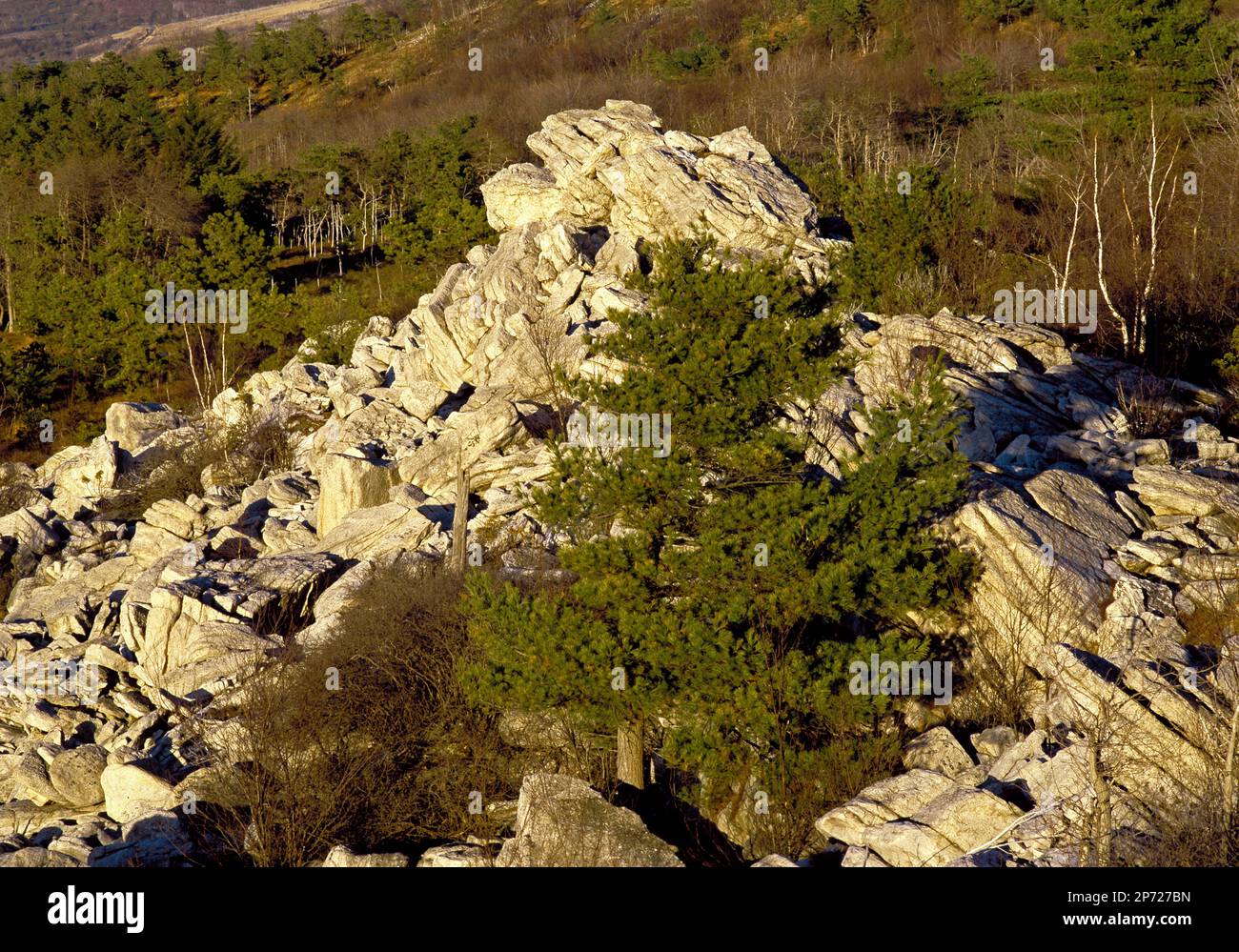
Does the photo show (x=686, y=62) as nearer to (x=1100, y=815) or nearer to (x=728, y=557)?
(x=728, y=557)

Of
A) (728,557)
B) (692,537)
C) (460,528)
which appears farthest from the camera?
(460,528)

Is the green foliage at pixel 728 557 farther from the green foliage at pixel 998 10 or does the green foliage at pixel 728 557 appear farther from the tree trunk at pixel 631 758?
the green foliage at pixel 998 10

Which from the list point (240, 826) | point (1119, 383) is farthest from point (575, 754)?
point (1119, 383)

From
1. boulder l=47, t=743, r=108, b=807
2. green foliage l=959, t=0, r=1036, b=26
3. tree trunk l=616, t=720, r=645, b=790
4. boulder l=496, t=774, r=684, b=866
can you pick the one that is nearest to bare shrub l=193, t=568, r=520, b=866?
tree trunk l=616, t=720, r=645, b=790

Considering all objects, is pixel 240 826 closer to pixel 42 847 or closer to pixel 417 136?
pixel 42 847

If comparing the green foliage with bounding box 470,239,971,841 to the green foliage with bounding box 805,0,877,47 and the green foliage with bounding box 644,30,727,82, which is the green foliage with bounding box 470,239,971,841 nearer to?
the green foliage with bounding box 644,30,727,82

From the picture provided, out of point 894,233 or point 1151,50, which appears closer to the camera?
point 894,233

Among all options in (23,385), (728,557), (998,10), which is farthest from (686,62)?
(728,557)
